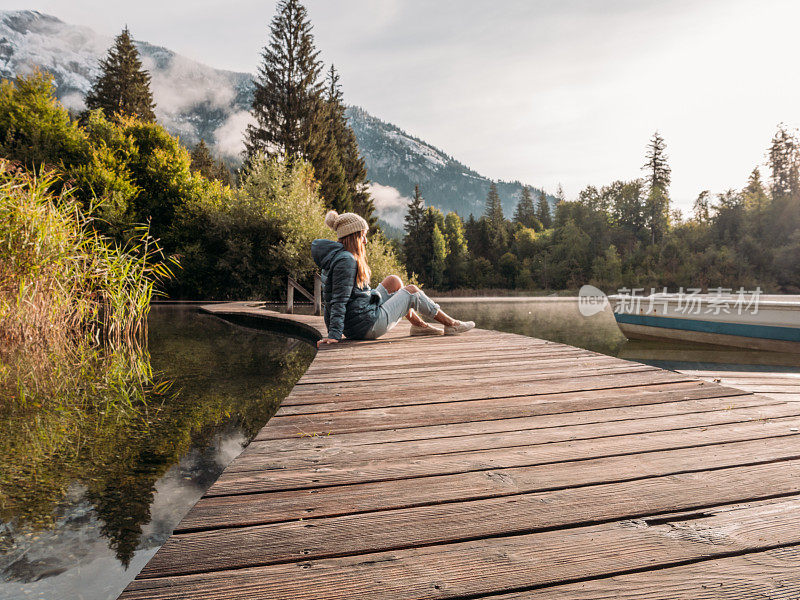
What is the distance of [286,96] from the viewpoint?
23453 mm

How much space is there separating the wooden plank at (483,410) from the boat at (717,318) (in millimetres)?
7624

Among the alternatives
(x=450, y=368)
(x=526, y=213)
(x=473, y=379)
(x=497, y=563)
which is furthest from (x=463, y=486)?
(x=526, y=213)

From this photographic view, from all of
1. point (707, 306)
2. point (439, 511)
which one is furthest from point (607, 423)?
point (707, 306)

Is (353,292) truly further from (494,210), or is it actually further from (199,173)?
(494,210)

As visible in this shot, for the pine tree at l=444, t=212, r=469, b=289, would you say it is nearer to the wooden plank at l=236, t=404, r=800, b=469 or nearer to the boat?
the boat

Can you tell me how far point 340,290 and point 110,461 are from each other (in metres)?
2.03

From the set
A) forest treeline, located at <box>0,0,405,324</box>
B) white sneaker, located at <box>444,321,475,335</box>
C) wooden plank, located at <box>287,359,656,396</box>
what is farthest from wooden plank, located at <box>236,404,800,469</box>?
forest treeline, located at <box>0,0,405,324</box>

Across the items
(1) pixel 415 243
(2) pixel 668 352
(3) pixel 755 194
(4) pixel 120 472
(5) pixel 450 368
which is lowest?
(2) pixel 668 352

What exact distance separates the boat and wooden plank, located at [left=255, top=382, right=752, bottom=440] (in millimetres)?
7624

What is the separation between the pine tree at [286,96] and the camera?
2327 cm

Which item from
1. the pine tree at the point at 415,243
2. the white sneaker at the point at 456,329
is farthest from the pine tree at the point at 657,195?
the white sneaker at the point at 456,329

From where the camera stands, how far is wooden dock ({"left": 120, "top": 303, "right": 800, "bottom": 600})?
2.93 ft

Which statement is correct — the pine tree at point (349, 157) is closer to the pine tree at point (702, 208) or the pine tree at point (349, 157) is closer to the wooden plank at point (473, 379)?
the wooden plank at point (473, 379)

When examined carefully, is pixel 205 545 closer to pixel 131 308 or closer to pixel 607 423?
pixel 607 423
